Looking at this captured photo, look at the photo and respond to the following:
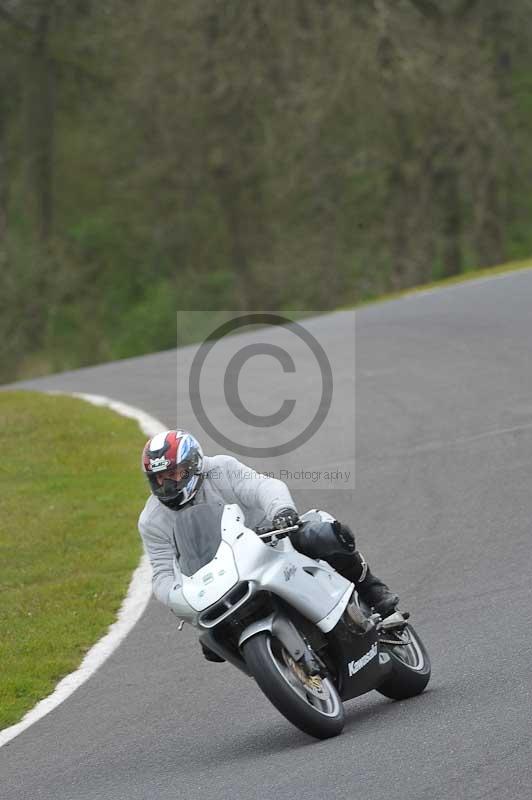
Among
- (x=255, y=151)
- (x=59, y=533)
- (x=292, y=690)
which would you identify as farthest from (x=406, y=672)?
(x=255, y=151)

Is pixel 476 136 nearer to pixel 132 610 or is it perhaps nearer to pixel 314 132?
pixel 314 132

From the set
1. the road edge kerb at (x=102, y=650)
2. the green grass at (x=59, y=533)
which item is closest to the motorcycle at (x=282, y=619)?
the road edge kerb at (x=102, y=650)

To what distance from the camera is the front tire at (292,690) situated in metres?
6.08

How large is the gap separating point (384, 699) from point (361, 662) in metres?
0.60

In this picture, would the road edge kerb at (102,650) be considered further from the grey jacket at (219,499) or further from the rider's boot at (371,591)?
the rider's boot at (371,591)

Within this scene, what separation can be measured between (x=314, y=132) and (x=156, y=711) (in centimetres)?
2710

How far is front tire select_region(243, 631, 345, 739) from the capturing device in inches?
239

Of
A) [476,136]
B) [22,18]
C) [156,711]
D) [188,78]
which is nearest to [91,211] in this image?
[22,18]

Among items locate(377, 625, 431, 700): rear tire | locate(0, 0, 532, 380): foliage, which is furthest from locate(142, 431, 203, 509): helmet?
locate(0, 0, 532, 380): foliage

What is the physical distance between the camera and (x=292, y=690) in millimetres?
6102

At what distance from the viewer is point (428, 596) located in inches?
345

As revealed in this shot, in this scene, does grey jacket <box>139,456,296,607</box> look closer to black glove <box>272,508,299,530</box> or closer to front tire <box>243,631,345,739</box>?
black glove <box>272,508,299,530</box>

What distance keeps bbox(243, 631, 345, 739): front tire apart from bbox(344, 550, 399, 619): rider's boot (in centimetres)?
72

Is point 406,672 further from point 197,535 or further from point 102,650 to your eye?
point 102,650
